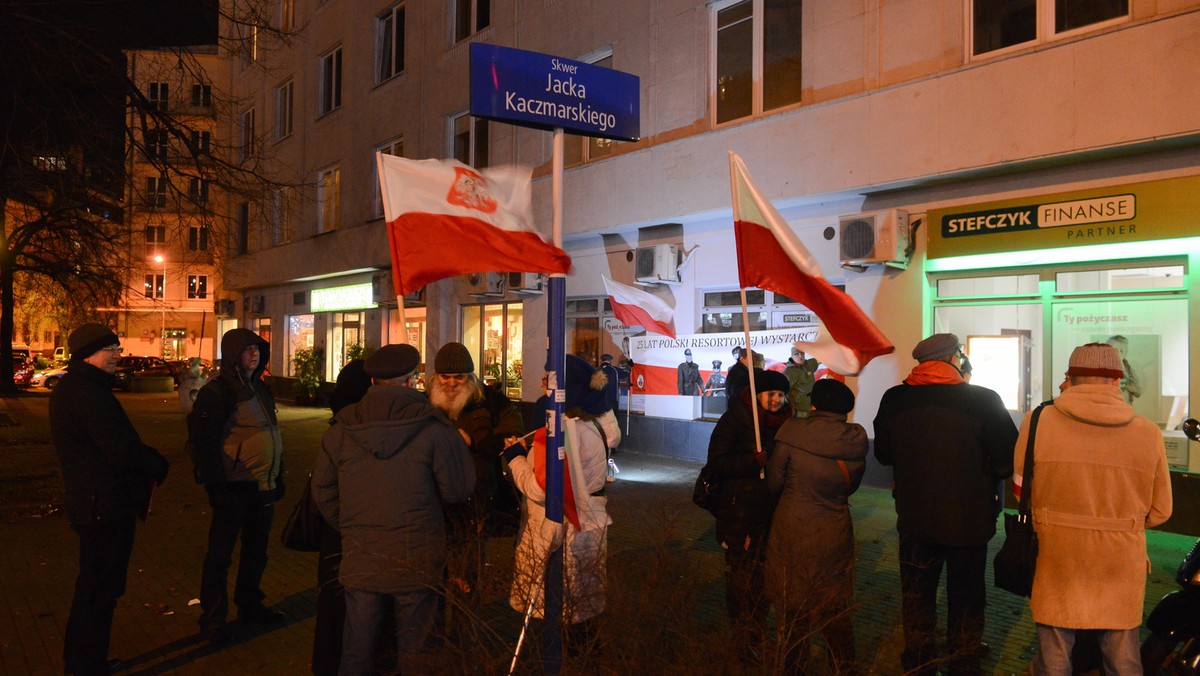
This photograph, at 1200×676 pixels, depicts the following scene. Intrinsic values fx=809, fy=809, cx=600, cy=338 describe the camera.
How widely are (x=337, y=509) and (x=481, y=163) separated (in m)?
14.8

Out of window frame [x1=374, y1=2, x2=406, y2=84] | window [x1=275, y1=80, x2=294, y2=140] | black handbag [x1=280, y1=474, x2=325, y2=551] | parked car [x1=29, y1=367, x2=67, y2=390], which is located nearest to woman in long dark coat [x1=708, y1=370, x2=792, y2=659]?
black handbag [x1=280, y1=474, x2=325, y2=551]

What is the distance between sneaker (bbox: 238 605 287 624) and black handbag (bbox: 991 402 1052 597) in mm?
4590

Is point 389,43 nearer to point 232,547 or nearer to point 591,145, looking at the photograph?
point 591,145

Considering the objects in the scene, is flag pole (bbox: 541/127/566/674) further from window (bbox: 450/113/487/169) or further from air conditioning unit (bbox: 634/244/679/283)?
window (bbox: 450/113/487/169)

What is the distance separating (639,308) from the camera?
1230 cm

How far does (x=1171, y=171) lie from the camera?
8227mm

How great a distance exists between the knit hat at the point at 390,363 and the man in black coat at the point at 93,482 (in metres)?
1.75

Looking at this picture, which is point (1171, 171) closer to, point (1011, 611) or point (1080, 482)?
point (1011, 611)

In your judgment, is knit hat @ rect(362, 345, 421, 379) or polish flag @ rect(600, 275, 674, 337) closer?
knit hat @ rect(362, 345, 421, 379)

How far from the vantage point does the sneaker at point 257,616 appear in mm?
5566

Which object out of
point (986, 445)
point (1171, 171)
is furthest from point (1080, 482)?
point (1171, 171)

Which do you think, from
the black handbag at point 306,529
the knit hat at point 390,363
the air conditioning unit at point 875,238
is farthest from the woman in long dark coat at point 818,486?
the air conditioning unit at point 875,238

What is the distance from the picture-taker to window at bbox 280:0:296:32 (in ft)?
87.0

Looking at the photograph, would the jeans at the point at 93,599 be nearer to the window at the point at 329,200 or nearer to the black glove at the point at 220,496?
the black glove at the point at 220,496
